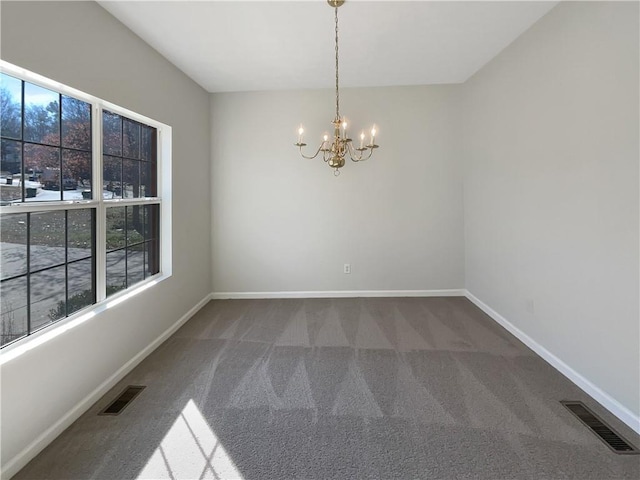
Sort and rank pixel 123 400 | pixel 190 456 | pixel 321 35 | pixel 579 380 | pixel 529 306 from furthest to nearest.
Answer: pixel 529 306
pixel 321 35
pixel 579 380
pixel 123 400
pixel 190 456

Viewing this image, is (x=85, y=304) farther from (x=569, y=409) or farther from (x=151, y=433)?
(x=569, y=409)

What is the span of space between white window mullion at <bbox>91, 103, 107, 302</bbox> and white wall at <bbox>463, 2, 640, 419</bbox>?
11.5ft

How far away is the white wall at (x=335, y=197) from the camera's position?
13.9 feet

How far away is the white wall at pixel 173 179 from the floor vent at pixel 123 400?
0.18 m

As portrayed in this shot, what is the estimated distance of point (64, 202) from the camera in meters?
2.11

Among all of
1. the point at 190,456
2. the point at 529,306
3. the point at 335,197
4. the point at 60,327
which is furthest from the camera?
the point at 335,197

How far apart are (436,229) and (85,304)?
390 cm

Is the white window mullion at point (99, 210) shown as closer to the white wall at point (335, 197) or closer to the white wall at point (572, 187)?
the white wall at point (335, 197)

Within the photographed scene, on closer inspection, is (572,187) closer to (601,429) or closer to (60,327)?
(601,429)

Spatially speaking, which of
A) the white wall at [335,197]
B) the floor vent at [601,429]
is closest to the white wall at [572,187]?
the floor vent at [601,429]

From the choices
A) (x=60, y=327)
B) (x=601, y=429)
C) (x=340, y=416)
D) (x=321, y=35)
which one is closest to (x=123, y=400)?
(x=60, y=327)

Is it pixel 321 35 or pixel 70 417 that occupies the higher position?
pixel 321 35

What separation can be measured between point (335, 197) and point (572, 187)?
2564mm

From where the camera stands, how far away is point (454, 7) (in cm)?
243
